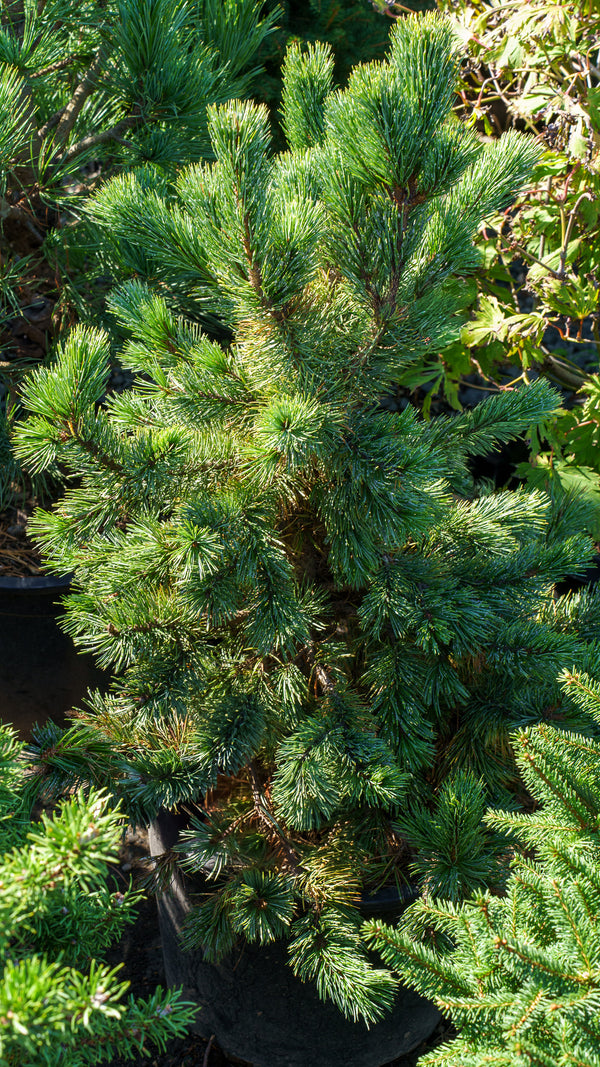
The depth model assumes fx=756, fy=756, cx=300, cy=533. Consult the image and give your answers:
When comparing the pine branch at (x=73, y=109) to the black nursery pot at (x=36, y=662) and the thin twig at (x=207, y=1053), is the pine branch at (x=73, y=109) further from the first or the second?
the thin twig at (x=207, y=1053)

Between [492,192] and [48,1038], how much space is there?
2.88ft

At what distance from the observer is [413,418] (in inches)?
35.4

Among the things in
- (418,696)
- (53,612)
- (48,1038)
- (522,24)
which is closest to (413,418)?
(418,696)

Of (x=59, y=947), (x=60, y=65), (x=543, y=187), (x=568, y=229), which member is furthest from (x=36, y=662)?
(x=543, y=187)

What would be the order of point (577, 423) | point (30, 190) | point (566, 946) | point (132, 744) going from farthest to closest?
point (577, 423) → point (30, 190) → point (132, 744) → point (566, 946)

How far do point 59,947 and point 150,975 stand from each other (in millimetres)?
886

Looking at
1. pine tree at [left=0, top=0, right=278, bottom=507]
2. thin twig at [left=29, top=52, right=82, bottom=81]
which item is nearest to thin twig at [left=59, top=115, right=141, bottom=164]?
pine tree at [left=0, top=0, right=278, bottom=507]

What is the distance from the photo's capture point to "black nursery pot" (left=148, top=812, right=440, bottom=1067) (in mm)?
1092

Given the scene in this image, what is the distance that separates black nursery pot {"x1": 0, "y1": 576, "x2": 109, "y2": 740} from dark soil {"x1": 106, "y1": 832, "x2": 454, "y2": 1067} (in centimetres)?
36

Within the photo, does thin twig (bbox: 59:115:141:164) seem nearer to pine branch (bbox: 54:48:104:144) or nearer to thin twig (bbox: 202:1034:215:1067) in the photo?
pine branch (bbox: 54:48:104:144)

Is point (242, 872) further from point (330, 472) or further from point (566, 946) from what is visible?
point (330, 472)

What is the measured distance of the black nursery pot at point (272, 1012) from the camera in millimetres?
1092

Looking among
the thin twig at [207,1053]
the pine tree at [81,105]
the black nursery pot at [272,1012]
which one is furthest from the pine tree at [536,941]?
the pine tree at [81,105]

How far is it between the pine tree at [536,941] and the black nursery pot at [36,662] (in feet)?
3.40
